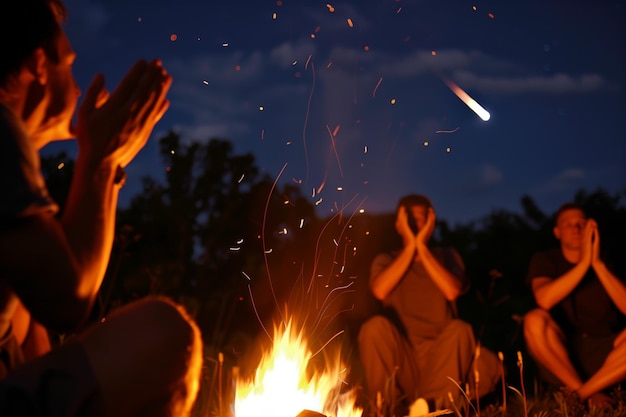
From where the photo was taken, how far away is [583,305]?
187 inches

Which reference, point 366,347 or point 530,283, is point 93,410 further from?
point 530,283

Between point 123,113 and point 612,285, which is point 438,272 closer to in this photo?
point 612,285

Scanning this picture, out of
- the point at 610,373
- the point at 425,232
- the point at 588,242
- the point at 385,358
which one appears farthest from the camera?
the point at 425,232

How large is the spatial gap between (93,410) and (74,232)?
39 cm

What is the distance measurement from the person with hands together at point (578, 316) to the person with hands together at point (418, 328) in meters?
0.42

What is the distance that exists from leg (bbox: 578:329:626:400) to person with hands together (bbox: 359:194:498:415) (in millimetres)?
586

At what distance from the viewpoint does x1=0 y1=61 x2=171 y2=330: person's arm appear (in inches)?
55.1

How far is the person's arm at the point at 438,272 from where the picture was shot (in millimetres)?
4633

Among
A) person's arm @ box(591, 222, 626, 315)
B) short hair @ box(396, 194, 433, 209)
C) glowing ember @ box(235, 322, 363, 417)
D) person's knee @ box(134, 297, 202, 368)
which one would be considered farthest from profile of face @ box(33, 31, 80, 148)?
person's arm @ box(591, 222, 626, 315)

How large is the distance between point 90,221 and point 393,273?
3281mm

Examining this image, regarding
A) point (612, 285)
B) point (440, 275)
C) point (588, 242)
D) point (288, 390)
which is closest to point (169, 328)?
point (288, 390)

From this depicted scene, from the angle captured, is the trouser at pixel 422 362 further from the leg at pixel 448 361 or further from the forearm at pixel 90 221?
the forearm at pixel 90 221

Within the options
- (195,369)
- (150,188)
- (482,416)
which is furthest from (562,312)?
(150,188)

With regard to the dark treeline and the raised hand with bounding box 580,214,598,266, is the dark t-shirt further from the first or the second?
the dark treeline
